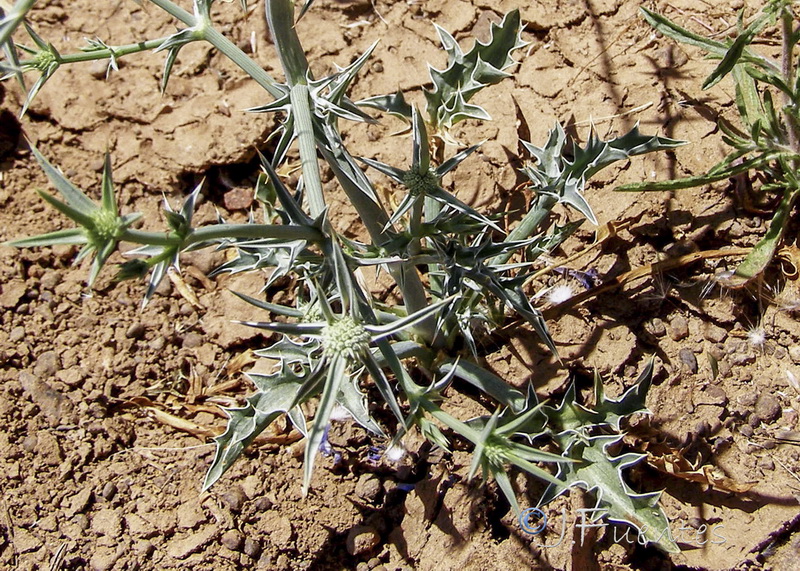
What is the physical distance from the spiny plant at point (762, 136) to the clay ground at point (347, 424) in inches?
6.5

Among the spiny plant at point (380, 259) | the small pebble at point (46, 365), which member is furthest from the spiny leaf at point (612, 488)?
the small pebble at point (46, 365)

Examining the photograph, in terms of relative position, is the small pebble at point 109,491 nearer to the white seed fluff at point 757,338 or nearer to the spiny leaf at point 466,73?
the spiny leaf at point 466,73

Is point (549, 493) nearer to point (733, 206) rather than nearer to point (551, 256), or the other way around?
point (551, 256)

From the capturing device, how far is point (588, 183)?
3.02 meters

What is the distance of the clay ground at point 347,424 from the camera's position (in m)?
2.52

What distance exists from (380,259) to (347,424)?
115 centimetres

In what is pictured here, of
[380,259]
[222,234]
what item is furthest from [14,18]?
[380,259]

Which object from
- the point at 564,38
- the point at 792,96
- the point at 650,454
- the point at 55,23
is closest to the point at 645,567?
the point at 650,454

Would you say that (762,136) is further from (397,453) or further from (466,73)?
(397,453)

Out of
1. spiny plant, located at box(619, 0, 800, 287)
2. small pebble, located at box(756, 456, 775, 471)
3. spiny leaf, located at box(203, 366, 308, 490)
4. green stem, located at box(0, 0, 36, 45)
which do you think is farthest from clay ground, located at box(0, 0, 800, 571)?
green stem, located at box(0, 0, 36, 45)

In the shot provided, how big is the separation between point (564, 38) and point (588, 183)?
80 centimetres

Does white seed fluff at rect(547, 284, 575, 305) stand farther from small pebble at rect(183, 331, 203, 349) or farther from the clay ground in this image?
small pebble at rect(183, 331, 203, 349)

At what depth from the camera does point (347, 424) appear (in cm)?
282

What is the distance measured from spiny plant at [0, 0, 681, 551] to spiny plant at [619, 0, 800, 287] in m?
0.42
